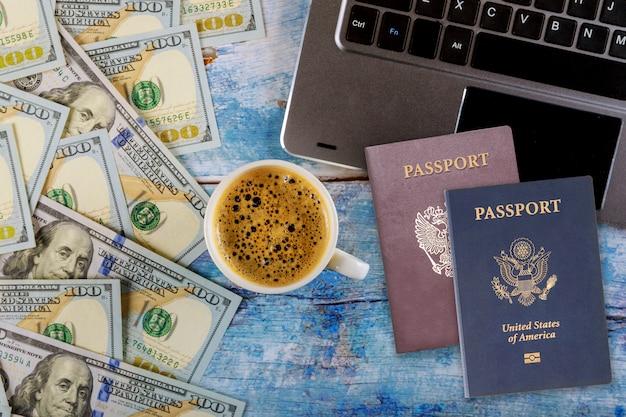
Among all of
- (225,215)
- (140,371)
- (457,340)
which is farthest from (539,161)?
(140,371)

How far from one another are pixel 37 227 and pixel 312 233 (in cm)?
35

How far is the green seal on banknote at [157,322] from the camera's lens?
75cm

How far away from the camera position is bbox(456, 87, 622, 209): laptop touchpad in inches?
26.9

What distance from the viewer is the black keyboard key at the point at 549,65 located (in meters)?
0.67

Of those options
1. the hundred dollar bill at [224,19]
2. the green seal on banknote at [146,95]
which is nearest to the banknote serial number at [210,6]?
the hundred dollar bill at [224,19]

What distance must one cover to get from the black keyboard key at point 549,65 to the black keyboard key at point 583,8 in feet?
0.13

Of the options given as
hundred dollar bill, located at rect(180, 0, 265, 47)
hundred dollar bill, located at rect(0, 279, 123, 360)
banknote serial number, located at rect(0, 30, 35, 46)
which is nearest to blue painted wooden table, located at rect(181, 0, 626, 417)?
hundred dollar bill, located at rect(180, 0, 265, 47)

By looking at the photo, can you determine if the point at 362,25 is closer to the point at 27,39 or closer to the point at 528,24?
the point at 528,24

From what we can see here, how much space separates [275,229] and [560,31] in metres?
0.38

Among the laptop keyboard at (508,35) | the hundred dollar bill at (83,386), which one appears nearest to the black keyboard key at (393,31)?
the laptop keyboard at (508,35)

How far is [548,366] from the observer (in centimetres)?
71

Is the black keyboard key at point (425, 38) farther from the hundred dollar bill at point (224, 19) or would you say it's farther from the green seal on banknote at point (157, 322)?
the green seal on banknote at point (157, 322)

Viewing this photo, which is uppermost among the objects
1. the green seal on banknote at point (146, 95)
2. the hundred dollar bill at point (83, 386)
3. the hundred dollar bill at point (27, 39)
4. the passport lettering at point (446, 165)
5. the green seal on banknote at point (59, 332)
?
the hundred dollar bill at point (27, 39)

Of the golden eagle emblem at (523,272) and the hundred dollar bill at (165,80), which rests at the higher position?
the hundred dollar bill at (165,80)
